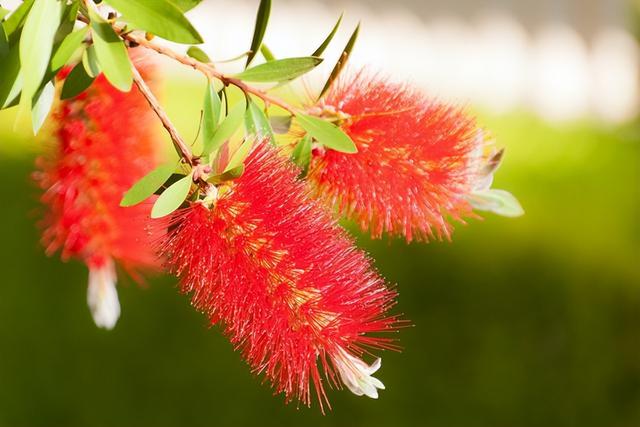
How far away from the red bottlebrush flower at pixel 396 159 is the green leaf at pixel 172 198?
12cm

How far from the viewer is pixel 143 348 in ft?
7.41

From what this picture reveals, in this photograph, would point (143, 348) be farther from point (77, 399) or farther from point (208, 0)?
point (208, 0)

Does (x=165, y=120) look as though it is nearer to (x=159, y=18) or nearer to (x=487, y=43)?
(x=159, y=18)

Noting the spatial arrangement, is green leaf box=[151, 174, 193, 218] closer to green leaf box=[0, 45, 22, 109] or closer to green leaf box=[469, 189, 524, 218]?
green leaf box=[0, 45, 22, 109]

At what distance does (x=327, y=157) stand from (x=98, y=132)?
0.66ft

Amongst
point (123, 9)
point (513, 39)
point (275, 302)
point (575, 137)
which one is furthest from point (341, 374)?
point (513, 39)

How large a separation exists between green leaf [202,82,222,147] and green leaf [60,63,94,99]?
2.8 inches

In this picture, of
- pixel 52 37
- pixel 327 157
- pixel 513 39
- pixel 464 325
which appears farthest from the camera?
pixel 513 39

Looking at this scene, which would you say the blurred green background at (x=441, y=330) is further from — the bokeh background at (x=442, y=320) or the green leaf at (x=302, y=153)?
the green leaf at (x=302, y=153)

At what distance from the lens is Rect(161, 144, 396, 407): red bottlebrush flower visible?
532 millimetres

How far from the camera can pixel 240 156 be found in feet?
1.74

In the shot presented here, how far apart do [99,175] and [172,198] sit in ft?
0.76

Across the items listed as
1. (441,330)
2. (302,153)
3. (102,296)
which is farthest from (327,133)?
(441,330)

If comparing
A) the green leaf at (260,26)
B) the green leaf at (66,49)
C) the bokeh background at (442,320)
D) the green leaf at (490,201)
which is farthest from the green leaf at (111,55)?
the bokeh background at (442,320)
